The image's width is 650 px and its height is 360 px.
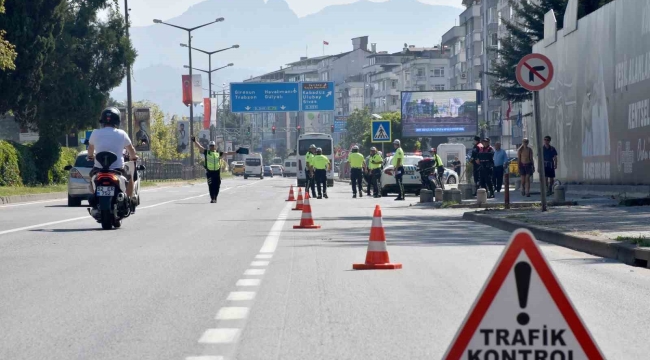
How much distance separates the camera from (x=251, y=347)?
290 inches

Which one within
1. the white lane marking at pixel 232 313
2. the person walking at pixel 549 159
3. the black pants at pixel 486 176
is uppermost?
the person walking at pixel 549 159

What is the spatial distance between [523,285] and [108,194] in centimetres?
1448

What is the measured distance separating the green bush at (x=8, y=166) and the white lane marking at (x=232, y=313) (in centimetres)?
3391

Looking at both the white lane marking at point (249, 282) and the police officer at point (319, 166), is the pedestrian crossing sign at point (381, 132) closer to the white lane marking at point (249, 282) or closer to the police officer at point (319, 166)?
the police officer at point (319, 166)

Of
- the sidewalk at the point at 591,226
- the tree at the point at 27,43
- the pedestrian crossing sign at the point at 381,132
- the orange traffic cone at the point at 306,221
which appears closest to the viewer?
the sidewalk at the point at 591,226

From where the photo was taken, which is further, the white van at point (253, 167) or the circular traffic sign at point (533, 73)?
the white van at point (253, 167)

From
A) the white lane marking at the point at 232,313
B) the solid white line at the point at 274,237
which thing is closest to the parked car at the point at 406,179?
the solid white line at the point at 274,237

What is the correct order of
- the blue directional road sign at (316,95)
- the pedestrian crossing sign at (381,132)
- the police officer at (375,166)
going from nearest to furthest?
the police officer at (375,166) < the pedestrian crossing sign at (381,132) < the blue directional road sign at (316,95)

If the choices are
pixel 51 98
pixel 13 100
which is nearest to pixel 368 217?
pixel 13 100

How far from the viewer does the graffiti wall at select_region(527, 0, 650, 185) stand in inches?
1094

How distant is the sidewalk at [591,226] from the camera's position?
13.6 metres

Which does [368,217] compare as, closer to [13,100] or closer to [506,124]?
[13,100]

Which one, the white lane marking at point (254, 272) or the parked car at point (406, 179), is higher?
the parked car at point (406, 179)

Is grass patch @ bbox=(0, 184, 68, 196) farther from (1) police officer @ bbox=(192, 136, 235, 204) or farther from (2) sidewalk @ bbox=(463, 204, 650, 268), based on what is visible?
(2) sidewalk @ bbox=(463, 204, 650, 268)
